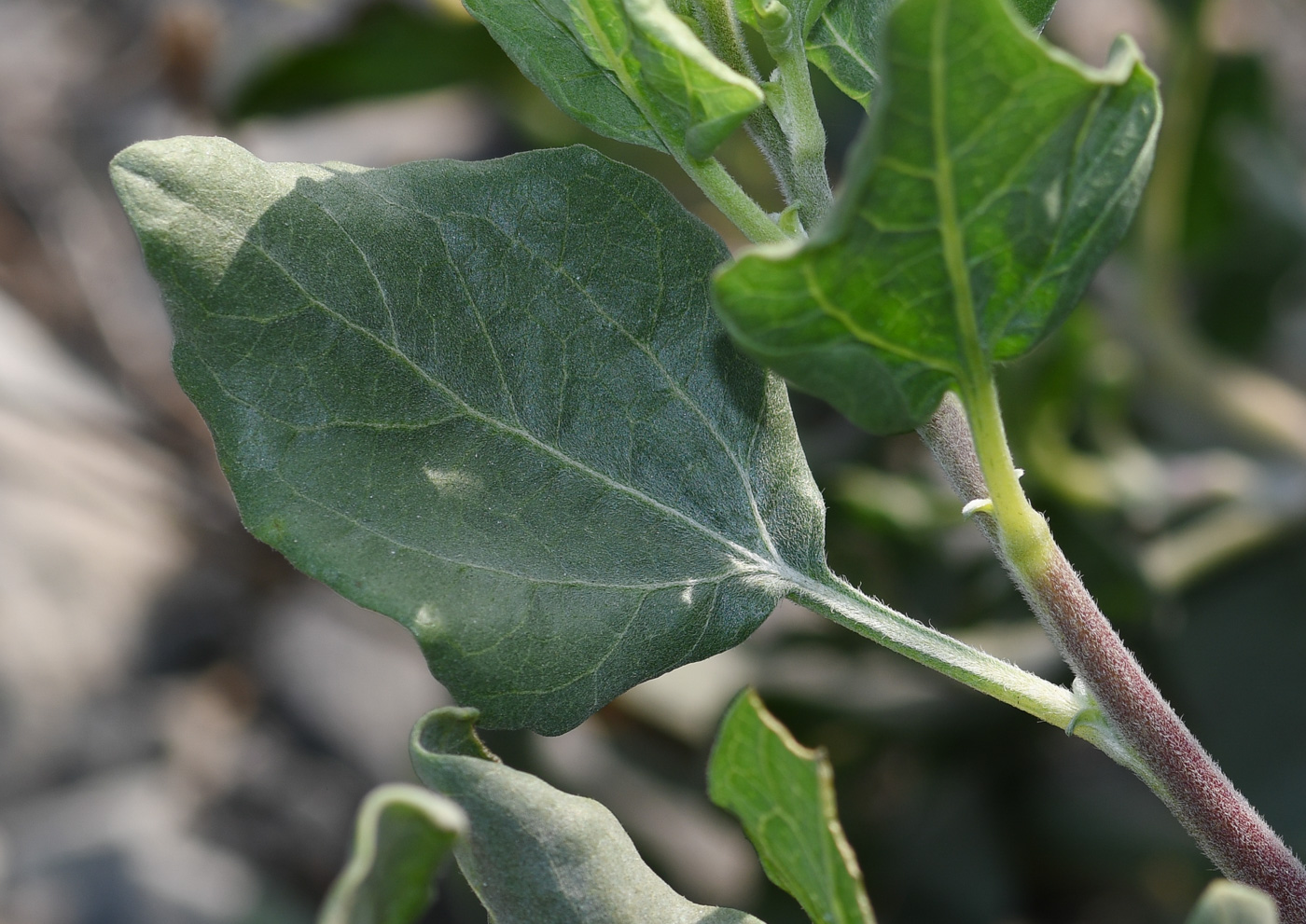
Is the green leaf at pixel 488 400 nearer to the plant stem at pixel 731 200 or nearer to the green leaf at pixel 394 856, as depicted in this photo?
the plant stem at pixel 731 200

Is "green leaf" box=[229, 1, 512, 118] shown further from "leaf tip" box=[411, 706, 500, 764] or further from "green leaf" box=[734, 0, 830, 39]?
"leaf tip" box=[411, 706, 500, 764]

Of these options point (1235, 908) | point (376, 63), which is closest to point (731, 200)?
point (1235, 908)

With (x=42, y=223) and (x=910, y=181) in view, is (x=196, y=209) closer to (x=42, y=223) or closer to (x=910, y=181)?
(x=910, y=181)

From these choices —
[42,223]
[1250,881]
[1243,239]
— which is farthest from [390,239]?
[42,223]

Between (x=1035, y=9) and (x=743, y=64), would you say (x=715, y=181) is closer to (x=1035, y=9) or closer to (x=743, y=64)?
(x=743, y=64)

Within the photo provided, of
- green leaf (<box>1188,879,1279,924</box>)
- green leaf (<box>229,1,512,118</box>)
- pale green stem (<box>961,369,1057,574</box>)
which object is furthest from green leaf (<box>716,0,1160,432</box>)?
green leaf (<box>229,1,512,118</box>)

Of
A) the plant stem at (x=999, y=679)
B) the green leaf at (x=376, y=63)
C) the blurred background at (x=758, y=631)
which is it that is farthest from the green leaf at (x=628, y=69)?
the green leaf at (x=376, y=63)
